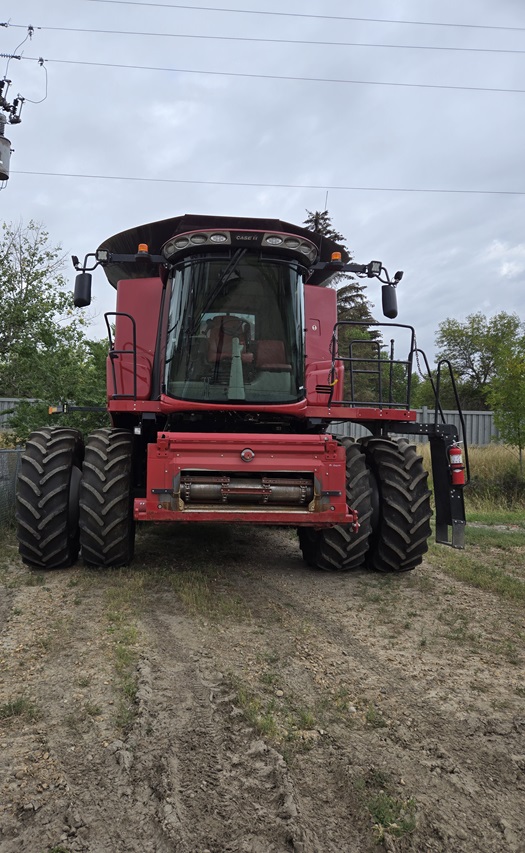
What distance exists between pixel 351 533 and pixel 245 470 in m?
1.31

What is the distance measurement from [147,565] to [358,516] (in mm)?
2131

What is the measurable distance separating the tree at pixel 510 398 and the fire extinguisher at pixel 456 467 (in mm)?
10493

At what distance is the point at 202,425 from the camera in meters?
6.25

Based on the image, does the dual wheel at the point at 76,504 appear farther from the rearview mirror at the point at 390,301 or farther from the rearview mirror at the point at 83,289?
the rearview mirror at the point at 390,301

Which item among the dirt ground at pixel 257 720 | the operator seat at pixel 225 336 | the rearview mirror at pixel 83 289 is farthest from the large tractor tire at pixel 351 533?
the rearview mirror at pixel 83 289

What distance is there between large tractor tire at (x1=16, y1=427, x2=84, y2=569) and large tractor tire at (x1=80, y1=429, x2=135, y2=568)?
0.86 ft

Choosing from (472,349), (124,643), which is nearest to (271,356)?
(124,643)

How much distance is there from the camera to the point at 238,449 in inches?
220

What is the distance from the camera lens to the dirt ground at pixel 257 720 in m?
2.27

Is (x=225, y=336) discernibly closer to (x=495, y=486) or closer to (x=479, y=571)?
(x=479, y=571)


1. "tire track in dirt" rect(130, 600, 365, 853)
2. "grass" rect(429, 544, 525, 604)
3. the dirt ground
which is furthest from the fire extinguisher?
"tire track in dirt" rect(130, 600, 365, 853)

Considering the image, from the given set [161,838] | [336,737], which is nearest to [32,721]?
[161,838]

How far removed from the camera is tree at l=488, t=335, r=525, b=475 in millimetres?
16078

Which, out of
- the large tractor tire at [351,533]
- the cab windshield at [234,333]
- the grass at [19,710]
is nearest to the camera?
the grass at [19,710]
